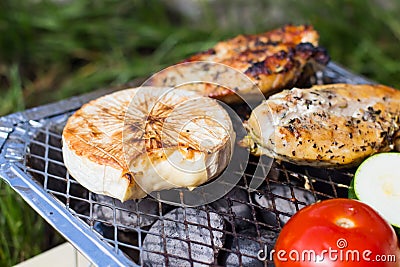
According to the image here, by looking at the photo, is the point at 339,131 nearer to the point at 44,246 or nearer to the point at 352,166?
the point at 352,166

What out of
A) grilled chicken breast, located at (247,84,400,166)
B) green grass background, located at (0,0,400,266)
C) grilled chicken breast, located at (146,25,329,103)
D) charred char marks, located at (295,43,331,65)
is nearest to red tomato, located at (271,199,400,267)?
grilled chicken breast, located at (247,84,400,166)

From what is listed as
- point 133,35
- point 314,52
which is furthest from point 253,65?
point 133,35

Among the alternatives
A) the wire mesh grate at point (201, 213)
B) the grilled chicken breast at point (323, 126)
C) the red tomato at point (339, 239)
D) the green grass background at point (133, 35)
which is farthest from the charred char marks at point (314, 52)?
the green grass background at point (133, 35)

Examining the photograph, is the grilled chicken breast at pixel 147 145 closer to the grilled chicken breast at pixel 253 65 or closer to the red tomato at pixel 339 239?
the grilled chicken breast at pixel 253 65

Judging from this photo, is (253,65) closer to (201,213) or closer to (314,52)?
(314,52)

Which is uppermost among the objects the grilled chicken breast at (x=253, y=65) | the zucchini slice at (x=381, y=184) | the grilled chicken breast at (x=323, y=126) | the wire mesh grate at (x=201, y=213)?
the grilled chicken breast at (x=253, y=65)

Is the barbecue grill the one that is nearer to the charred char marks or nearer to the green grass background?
the charred char marks
